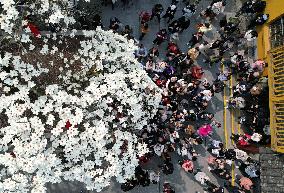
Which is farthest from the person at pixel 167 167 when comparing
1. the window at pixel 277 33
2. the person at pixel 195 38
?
the window at pixel 277 33

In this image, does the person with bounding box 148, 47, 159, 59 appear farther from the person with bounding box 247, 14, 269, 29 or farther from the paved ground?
the person with bounding box 247, 14, 269, 29

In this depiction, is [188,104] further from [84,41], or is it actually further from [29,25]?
[29,25]

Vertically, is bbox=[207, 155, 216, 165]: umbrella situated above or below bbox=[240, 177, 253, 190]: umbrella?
above

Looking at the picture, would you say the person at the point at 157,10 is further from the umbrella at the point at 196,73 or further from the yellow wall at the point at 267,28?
the yellow wall at the point at 267,28

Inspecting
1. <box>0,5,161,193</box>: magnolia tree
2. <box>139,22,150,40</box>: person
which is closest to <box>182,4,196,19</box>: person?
<box>139,22,150,40</box>: person

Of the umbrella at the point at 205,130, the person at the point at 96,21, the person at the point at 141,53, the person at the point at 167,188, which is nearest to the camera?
the person at the point at 96,21

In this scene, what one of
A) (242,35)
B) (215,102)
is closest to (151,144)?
(215,102)
